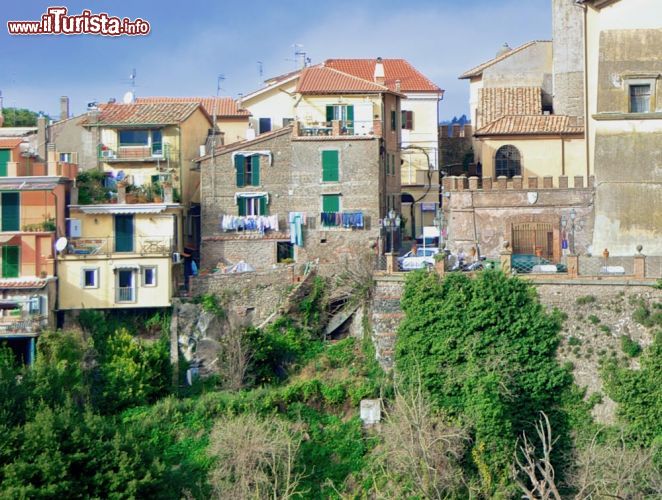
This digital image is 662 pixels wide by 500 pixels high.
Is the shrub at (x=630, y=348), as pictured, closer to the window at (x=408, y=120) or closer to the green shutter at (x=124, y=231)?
the green shutter at (x=124, y=231)

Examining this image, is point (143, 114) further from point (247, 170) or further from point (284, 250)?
point (284, 250)

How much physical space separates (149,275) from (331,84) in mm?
11483

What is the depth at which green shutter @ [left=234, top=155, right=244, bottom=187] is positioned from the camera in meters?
55.0

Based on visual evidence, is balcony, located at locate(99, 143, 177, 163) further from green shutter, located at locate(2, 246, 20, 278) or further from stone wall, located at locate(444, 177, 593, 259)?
stone wall, located at locate(444, 177, 593, 259)

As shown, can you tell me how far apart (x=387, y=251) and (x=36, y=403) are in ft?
51.3

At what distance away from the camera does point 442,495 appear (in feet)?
145

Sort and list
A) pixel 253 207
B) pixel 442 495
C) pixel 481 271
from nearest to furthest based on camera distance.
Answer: pixel 442 495 < pixel 481 271 < pixel 253 207

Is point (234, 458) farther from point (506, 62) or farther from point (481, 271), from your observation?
point (506, 62)

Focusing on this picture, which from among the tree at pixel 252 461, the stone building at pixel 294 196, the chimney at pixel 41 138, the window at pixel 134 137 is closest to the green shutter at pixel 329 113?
the stone building at pixel 294 196

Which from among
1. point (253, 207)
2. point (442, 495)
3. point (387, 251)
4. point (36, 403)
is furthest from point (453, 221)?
point (36, 403)

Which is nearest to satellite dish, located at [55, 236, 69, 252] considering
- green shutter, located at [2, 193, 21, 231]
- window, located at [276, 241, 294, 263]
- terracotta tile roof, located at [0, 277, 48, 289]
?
terracotta tile roof, located at [0, 277, 48, 289]

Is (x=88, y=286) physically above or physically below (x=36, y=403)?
above

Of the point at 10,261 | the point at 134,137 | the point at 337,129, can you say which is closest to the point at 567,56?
the point at 337,129

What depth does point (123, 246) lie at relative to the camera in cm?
5294
